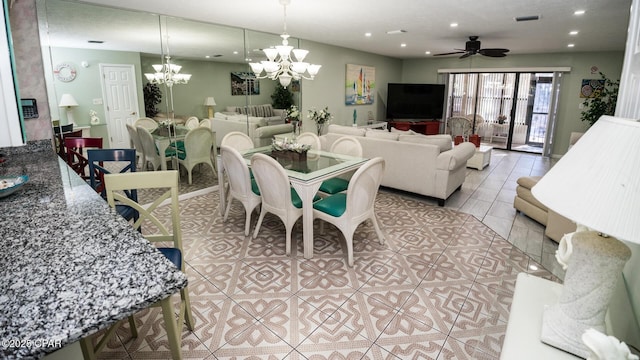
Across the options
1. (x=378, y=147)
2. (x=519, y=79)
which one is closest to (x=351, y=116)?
(x=378, y=147)

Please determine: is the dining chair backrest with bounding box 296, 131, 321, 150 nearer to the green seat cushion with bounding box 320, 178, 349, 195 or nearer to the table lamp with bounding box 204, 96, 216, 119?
the green seat cushion with bounding box 320, 178, 349, 195

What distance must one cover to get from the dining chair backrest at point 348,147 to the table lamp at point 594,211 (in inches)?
120

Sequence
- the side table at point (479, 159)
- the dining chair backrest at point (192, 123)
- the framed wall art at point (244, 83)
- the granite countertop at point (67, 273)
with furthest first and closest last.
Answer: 1. the side table at point (479, 159)
2. the framed wall art at point (244, 83)
3. the dining chair backrest at point (192, 123)
4. the granite countertop at point (67, 273)

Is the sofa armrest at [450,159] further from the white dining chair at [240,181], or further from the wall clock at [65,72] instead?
the wall clock at [65,72]

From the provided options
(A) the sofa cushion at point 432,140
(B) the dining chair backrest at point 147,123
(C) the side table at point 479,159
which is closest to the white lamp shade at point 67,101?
(B) the dining chair backrest at point 147,123

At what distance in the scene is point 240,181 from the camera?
3.38m

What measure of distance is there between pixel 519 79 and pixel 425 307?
8.28 m

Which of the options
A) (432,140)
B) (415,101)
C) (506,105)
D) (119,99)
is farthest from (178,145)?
(506,105)

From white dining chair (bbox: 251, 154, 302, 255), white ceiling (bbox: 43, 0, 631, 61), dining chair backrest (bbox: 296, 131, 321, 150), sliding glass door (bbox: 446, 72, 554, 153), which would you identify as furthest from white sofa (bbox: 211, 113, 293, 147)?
sliding glass door (bbox: 446, 72, 554, 153)

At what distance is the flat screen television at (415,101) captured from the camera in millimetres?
9180

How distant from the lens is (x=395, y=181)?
4.79 metres

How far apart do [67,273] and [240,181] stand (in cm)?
235

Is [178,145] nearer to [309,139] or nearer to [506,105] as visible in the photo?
[309,139]

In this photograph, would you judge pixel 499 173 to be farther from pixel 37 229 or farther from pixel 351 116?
pixel 37 229
